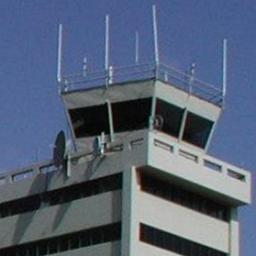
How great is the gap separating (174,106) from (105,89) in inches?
177

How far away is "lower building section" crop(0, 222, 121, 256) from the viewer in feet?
268

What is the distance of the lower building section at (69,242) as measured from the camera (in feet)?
268

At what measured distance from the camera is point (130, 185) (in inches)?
3191

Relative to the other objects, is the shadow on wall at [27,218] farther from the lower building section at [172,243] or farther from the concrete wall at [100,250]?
Answer: the lower building section at [172,243]

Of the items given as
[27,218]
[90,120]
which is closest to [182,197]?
[90,120]

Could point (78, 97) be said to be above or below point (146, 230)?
above

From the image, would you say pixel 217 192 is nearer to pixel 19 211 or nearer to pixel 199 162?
pixel 199 162

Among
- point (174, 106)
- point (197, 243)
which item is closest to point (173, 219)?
point (197, 243)

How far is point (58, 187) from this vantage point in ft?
282

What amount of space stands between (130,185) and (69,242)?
615 cm

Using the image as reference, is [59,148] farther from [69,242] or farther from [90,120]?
[69,242]

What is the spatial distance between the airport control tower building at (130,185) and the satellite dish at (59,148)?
62 millimetres

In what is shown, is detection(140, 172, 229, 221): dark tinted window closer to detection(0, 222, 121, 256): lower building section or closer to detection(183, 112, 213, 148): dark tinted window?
detection(0, 222, 121, 256): lower building section

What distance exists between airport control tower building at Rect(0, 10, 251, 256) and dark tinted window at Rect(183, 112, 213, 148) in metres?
0.06
